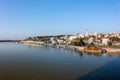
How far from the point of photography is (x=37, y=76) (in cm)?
1098

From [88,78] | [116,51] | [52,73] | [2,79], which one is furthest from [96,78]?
[116,51]

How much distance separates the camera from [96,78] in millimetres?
10734

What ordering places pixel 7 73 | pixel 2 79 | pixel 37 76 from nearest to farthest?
pixel 2 79
pixel 37 76
pixel 7 73

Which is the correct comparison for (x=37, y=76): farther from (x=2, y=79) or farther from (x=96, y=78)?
(x=96, y=78)

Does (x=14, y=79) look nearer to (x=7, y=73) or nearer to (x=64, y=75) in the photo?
(x=7, y=73)

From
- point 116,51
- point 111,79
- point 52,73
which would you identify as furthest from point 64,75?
point 116,51

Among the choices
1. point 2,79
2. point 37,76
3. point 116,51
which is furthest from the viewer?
point 116,51

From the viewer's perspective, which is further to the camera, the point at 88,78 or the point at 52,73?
the point at 52,73

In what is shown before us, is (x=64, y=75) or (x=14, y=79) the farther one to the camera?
(x=64, y=75)

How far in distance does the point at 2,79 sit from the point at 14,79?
55 centimetres

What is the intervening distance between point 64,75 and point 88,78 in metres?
1.35

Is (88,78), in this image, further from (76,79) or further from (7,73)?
(7,73)

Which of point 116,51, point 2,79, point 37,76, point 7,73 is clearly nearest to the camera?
point 2,79

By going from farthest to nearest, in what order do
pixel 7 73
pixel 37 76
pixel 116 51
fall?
pixel 116 51
pixel 7 73
pixel 37 76
